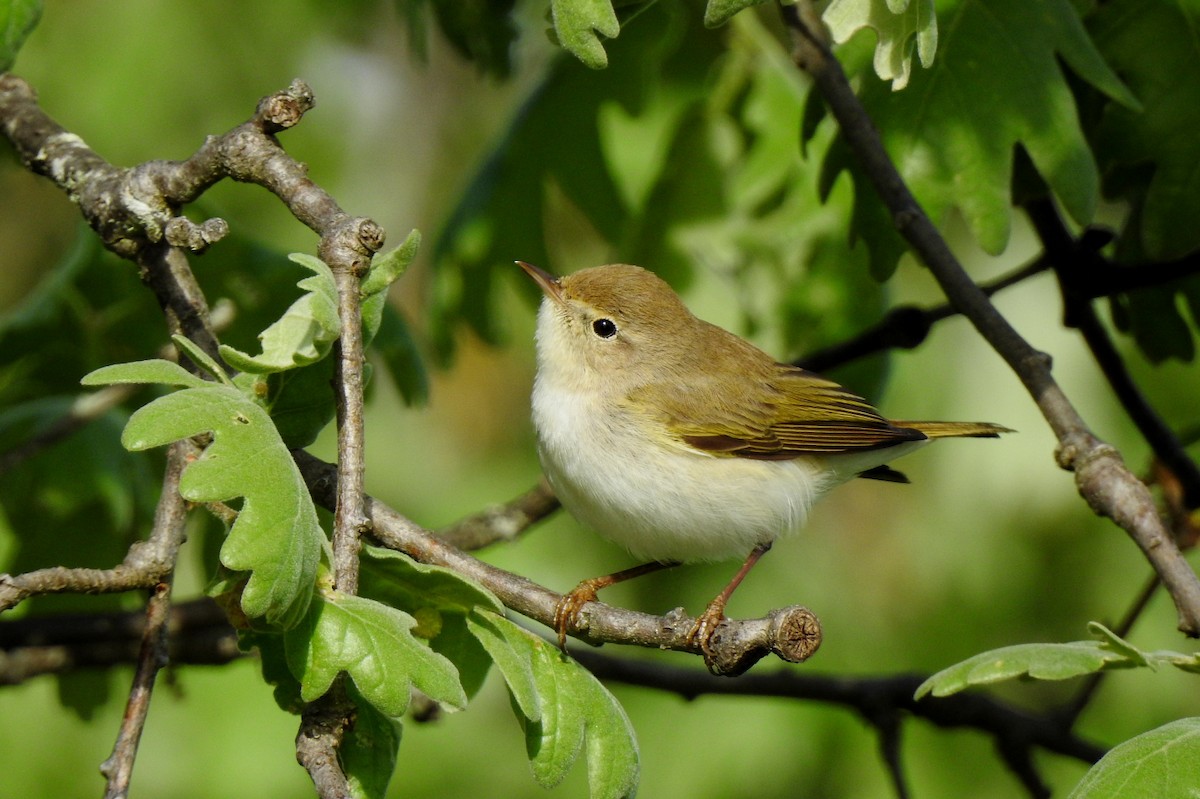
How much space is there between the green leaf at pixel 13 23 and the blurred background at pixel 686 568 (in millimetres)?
1826

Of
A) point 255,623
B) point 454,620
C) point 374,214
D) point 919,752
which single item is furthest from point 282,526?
point 374,214

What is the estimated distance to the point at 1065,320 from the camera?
315 cm

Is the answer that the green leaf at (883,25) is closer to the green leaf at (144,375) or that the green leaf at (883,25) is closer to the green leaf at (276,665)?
the green leaf at (144,375)

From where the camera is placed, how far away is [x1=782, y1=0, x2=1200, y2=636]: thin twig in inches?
88.5

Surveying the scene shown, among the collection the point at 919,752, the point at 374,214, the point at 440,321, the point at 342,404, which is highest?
the point at 374,214

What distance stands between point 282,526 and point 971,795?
435 centimetres

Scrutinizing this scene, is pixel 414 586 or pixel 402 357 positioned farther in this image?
pixel 402 357

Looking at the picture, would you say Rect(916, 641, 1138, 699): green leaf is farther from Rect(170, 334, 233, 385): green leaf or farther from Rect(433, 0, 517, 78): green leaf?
Rect(433, 0, 517, 78): green leaf

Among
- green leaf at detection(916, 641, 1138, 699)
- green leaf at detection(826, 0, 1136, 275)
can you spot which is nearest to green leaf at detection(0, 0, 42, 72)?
green leaf at detection(826, 0, 1136, 275)

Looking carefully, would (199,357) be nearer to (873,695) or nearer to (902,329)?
(902,329)

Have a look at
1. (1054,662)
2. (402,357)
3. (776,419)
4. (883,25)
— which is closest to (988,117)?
(883,25)

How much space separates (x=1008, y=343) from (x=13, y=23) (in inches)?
79.3

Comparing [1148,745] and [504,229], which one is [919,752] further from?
[1148,745]

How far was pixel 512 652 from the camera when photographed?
192 cm
